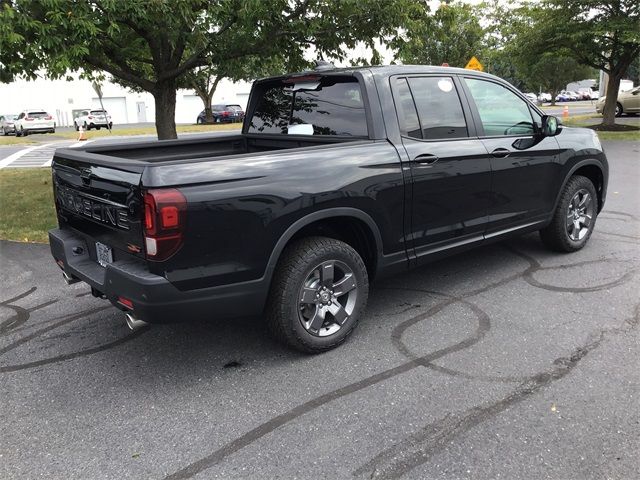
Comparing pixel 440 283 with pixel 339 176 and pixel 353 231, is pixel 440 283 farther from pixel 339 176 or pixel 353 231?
pixel 339 176

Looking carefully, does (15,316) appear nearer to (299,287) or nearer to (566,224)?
(299,287)

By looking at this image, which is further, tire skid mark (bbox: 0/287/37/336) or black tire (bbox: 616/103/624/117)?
black tire (bbox: 616/103/624/117)

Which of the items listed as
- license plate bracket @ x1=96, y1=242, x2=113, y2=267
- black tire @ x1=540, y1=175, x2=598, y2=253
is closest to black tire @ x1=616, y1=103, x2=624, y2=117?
black tire @ x1=540, y1=175, x2=598, y2=253

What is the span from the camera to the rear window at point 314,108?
397cm

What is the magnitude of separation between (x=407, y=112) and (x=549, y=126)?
Result: 1.65 m

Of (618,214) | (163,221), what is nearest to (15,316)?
(163,221)

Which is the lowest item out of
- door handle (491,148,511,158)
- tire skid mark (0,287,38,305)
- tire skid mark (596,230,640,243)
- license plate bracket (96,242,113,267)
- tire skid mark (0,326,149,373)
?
tire skid mark (0,326,149,373)

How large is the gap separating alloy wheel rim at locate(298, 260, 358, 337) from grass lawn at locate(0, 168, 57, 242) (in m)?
4.49

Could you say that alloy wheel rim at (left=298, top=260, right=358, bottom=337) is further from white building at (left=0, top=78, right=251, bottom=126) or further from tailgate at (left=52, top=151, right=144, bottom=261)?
white building at (left=0, top=78, right=251, bottom=126)

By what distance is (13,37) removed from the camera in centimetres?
593

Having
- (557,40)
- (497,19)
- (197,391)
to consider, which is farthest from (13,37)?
(497,19)

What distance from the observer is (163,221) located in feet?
9.33

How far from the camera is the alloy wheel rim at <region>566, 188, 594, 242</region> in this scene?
17.9 ft

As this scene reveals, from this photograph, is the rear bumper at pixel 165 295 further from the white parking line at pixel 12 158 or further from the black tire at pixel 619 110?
the black tire at pixel 619 110
